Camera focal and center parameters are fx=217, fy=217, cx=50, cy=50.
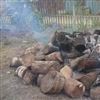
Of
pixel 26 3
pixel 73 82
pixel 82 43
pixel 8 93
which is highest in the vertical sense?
pixel 26 3

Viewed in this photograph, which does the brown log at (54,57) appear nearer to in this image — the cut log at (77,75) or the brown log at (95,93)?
the cut log at (77,75)

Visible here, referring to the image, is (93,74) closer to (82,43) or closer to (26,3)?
(82,43)

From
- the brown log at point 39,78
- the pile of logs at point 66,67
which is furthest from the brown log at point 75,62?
the brown log at point 39,78

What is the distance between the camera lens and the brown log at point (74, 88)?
3154mm

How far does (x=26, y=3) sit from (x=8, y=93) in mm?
5532

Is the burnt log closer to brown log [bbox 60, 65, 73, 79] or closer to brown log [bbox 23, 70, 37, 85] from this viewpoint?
brown log [bbox 60, 65, 73, 79]

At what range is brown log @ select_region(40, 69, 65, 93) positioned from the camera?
3238 mm

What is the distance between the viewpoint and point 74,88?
10.3 ft

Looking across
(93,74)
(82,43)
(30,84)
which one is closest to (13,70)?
(30,84)

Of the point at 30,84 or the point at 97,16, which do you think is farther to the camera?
the point at 97,16

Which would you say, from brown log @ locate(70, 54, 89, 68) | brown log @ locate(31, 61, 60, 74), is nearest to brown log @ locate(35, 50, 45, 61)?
brown log @ locate(31, 61, 60, 74)

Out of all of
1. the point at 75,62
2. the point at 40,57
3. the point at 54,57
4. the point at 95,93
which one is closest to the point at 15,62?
the point at 40,57

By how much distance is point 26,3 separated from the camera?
8.40 metres

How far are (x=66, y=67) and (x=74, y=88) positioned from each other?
1.89 feet
